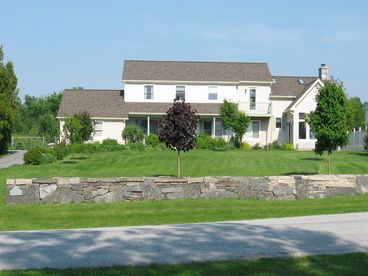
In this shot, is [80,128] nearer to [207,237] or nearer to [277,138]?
[277,138]

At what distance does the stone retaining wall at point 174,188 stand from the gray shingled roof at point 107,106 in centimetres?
2673

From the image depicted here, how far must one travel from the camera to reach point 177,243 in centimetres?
958

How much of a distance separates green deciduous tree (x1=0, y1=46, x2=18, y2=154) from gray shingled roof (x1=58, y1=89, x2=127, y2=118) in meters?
3.86

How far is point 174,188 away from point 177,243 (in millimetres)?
7537

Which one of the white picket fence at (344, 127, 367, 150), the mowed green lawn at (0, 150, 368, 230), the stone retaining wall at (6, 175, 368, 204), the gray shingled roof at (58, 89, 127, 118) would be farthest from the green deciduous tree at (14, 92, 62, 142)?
the stone retaining wall at (6, 175, 368, 204)

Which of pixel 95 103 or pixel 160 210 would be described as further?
pixel 95 103

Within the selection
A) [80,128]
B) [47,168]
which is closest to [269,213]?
[47,168]

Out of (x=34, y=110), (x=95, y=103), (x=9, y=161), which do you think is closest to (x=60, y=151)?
(x=9, y=161)

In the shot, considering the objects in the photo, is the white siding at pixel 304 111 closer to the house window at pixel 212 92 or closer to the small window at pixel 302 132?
the small window at pixel 302 132

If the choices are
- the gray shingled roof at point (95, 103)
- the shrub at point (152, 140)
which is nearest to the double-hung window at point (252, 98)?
the shrub at point (152, 140)

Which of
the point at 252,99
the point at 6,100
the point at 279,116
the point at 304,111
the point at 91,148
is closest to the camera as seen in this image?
the point at 91,148

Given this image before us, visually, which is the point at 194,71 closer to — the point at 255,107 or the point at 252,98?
the point at 252,98

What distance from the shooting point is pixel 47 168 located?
27797mm

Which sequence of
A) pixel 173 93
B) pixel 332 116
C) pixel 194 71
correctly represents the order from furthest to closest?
pixel 194 71
pixel 173 93
pixel 332 116
